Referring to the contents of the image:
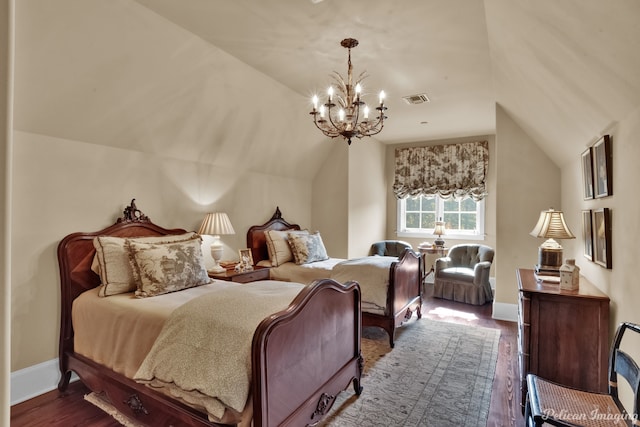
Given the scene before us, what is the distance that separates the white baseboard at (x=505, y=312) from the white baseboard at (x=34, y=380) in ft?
15.5

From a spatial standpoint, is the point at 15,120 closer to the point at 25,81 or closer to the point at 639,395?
the point at 25,81

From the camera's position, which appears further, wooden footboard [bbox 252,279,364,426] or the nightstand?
the nightstand

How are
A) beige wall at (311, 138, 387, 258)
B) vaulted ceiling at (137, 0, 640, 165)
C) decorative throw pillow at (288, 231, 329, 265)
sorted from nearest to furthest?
→ vaulted ceiling at (137, 0, 640, 165) → decorative throw pillow at (288, 231, 329, 265) → beige wall at (311, 138, 387, 258)

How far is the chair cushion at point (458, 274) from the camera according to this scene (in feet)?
16.5

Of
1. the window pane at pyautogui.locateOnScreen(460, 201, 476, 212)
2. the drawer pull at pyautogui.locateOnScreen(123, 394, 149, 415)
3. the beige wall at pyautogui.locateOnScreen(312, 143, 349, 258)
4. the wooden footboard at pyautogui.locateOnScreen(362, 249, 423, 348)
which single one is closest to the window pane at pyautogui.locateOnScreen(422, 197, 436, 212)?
the window pane at pyautogui.locateOnScreen(460, 201, 476, 212)

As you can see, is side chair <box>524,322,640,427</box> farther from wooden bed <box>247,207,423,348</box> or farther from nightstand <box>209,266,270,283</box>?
nightstand <box>209,266,270,283</box>

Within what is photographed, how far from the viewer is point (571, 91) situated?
2154 mm

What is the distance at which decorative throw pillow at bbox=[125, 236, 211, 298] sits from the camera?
2.58 m

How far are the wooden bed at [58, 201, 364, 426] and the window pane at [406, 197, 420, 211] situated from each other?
173 inches

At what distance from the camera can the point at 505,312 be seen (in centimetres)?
429

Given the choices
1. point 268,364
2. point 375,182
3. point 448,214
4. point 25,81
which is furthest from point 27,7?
point 448,214

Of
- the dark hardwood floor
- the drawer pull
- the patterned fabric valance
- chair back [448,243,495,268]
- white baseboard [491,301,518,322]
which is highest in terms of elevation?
the patterned fabric valance

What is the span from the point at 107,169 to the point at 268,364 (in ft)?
8.12

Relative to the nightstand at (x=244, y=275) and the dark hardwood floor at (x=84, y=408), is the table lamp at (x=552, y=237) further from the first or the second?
the nightstand at (x=244, y=275)
